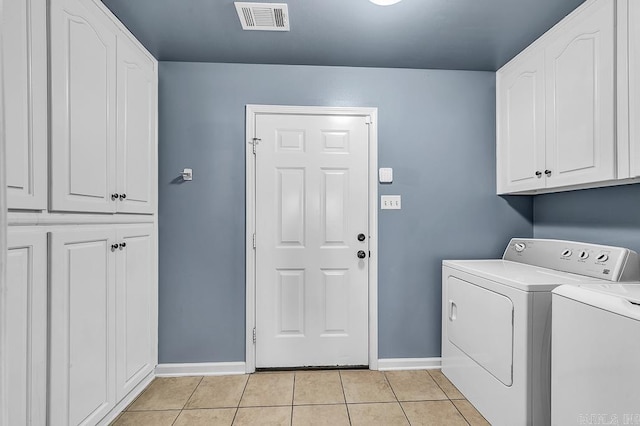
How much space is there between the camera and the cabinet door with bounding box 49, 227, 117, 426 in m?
1.38

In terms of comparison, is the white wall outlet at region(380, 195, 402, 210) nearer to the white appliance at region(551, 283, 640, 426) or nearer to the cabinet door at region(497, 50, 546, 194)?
the cabinet door at region(497, 50, 546, 194)

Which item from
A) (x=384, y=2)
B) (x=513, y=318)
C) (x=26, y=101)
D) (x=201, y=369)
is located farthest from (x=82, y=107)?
(x=513, y=318)

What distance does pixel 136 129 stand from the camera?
2039 mm

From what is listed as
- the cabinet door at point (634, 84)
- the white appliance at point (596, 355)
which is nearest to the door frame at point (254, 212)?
the white appliance at point (596, 355)

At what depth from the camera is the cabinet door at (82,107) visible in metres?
1.38

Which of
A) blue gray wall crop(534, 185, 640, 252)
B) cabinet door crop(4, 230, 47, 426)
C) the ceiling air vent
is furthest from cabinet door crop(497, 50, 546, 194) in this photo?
cabinet door crop(4, 230, 47, 426)

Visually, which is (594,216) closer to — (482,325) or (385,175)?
(482,325)

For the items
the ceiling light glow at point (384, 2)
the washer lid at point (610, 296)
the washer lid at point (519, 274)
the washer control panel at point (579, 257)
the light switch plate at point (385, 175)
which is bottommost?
the washer lid at point (519, 274)

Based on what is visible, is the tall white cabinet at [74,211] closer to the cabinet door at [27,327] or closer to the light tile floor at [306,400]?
the cabinet door at [27,327]

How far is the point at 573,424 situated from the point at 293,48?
239 cm

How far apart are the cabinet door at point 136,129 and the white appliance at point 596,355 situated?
223 centimetres

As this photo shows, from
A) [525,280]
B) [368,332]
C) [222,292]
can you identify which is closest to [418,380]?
[368,332]

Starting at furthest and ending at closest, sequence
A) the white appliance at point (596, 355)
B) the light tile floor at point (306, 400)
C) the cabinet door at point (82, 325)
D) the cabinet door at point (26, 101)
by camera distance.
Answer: the light tile floor at point (306, 400)
the cabinet door at point (82, 325)
the cabinet door at point (26, 101)
the white appliance at point (596, 355)

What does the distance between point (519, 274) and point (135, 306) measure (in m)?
2.26
